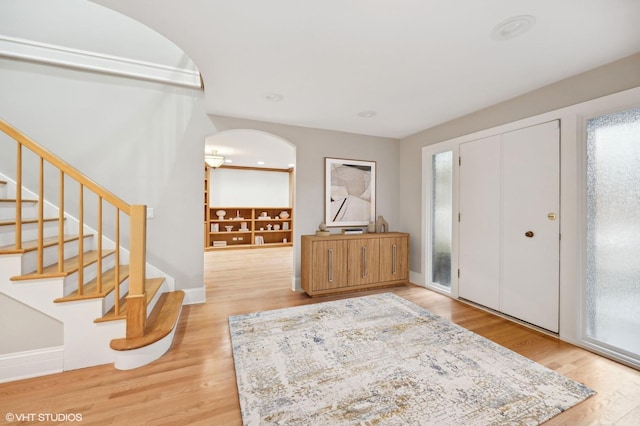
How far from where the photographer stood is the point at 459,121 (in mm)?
3527

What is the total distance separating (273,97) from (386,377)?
2.85 meters

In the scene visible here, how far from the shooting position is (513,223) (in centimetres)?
290

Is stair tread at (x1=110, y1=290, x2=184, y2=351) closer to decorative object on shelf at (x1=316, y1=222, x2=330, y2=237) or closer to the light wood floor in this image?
the light wood floor

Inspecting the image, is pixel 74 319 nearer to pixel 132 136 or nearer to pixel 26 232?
pixel 26 232

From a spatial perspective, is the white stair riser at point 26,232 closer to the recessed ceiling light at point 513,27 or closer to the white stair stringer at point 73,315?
the white stair stringer at point 73,315

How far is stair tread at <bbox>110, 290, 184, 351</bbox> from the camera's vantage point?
2.01 m

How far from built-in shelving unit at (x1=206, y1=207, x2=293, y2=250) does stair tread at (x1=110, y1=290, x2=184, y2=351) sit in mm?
4779

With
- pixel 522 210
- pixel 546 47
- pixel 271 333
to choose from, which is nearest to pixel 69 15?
pixel 271 333

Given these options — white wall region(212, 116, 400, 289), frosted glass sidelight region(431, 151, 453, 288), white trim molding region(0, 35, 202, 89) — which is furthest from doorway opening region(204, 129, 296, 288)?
frosted glass sidelight region(431, 151, 453, 288)

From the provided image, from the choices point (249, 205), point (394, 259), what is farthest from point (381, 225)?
point (249, 205)

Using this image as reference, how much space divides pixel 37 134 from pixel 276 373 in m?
3.46

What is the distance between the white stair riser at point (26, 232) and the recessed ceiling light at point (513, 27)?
3995 millimetres

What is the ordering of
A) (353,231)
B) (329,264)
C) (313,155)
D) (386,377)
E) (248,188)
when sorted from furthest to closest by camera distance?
(248,188) < (353,231) < (313,155) < (329,264) < (386,377)

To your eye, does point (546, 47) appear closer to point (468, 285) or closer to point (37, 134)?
point (468, 285)
